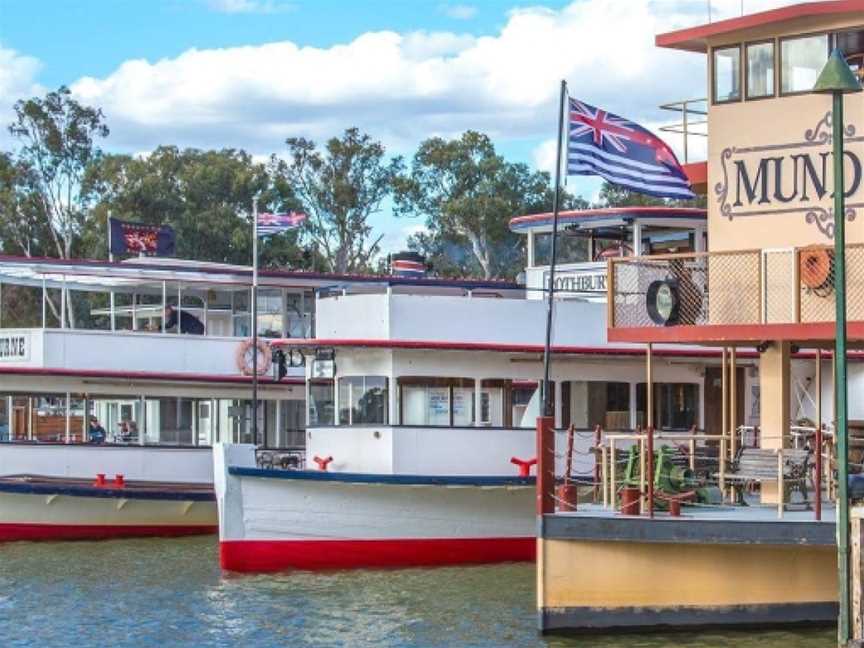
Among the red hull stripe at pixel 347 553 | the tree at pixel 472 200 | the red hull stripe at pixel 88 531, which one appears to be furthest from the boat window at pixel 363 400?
the tree at pixel 472 200

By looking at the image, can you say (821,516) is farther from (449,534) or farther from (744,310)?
(449,534)

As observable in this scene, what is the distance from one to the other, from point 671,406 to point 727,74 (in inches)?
290

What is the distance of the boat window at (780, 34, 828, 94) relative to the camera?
2205 centimetres

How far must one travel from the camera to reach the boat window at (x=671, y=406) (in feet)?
94.3

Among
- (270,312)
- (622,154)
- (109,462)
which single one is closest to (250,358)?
(270,312)

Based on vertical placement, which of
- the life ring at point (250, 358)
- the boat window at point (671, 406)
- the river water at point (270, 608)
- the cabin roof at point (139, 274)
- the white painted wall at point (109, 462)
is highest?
the cabin roof at point (139, 274)

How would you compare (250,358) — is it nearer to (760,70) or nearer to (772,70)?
(760,70)

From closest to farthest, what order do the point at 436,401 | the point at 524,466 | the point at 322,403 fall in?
the point at 524,466 < the point at 436,401 < the point at 322,403

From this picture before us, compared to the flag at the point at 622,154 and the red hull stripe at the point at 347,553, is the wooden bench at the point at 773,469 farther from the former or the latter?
the red hull stripe at the point at 347,553

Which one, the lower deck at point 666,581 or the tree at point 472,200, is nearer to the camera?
the lower deck at point 666,581

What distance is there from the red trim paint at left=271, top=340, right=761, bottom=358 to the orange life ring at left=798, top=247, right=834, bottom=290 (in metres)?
6.64

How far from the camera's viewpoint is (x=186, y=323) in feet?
114

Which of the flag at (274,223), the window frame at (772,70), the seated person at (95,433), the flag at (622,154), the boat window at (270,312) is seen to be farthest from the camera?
the boat window at (270,312)

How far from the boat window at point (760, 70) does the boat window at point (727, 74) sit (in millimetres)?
150
